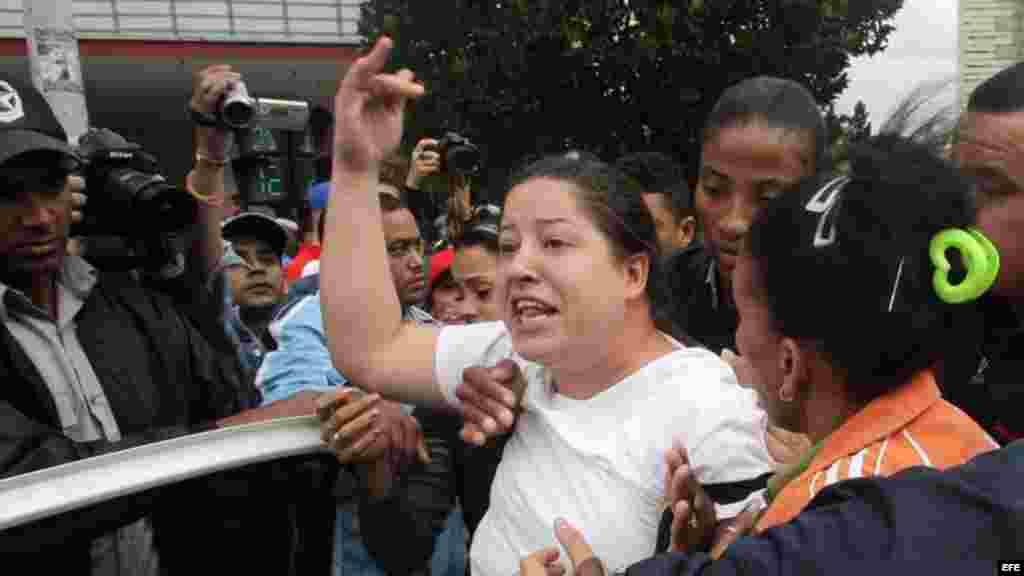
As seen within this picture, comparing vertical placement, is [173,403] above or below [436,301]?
above

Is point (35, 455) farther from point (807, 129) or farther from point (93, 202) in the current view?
point (807, 129)

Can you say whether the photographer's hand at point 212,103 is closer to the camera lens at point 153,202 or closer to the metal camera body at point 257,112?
the metal camera body at point 257,112

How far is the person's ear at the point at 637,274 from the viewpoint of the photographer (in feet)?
5.34

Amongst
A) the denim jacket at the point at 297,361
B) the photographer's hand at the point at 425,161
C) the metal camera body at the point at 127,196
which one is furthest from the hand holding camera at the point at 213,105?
the photographer's hand at the point at 425,161

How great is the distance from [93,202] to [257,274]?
1998mm

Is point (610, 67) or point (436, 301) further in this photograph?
point (610, 67)

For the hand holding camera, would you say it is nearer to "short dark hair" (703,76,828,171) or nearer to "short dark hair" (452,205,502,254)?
"short dark hair" (452,205,502,254)

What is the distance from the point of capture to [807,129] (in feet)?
6.83

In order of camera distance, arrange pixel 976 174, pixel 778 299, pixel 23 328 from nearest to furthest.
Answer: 1. pixel 778 299
2. pixel 976 174
3. pixel 23 328

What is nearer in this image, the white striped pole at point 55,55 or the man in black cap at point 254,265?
the white striped pole at point 55,55

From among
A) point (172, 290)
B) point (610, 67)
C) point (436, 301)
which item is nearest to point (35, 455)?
point (172, 290)

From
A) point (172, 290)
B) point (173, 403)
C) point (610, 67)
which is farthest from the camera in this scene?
point (610, 67)

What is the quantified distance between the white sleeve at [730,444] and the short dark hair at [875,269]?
247 mm

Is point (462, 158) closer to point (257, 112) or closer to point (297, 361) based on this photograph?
point (257, 112)
